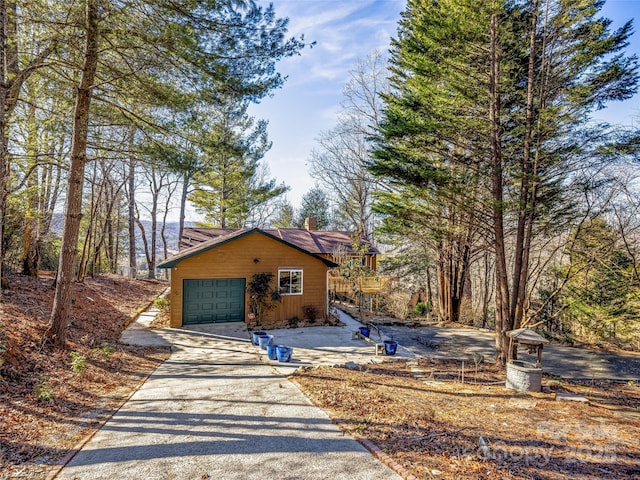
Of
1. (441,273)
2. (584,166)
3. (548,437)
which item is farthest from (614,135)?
(441,273)

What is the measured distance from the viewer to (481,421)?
5.27 metres

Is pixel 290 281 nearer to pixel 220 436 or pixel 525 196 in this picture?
pixel 525 196

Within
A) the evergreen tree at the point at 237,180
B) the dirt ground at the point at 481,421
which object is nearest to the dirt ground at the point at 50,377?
the dirt ground at the point at 481,421

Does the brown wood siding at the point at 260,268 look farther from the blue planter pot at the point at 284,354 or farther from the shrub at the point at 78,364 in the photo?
the shrub at the point at 78,364

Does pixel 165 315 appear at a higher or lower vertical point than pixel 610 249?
lower

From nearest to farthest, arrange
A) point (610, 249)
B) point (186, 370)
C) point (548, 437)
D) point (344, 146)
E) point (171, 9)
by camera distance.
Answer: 1. point (548, 437)
2. point (171, 9)
3. point (186, 370)
4. point (610, 249)
5. point (344, 146)

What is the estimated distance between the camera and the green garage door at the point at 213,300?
11789 mm

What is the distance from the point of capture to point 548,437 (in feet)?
15.7

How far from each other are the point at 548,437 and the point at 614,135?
272 inches

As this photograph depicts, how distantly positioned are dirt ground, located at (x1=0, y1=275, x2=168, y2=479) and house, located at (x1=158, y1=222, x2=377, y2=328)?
7.47ft

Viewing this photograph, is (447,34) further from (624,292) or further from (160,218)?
(160,218)

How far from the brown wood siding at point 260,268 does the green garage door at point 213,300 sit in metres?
0.20

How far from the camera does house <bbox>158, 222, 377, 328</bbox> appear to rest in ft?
38.2

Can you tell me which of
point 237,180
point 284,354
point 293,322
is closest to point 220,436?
point 284,354
